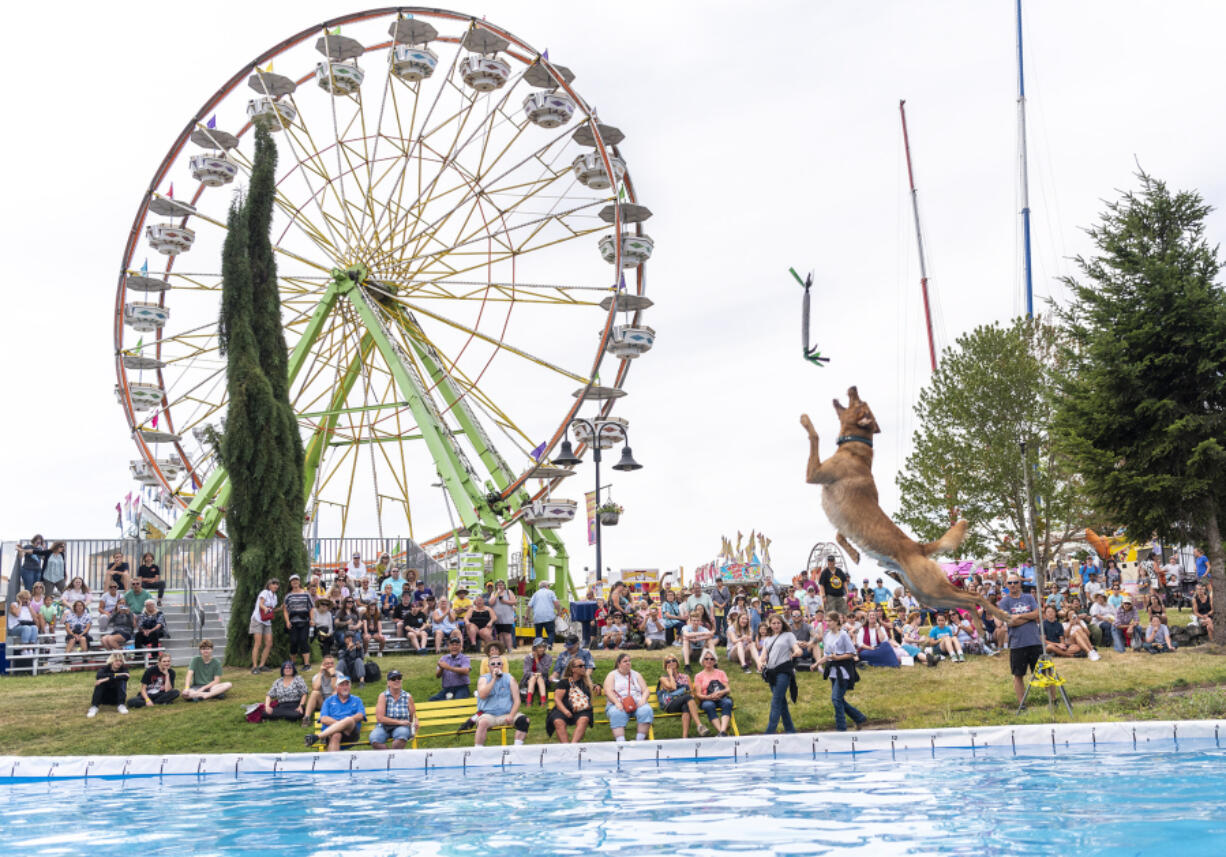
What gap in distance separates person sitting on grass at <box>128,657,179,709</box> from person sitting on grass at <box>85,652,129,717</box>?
0.24 metres

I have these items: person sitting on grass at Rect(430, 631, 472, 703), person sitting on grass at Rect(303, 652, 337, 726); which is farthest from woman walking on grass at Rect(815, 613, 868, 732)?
person sitting on grass at Rect(303, 652, 337, 726)

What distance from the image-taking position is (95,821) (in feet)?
27.5

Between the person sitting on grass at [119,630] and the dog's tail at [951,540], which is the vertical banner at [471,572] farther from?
the dog's tail at [951,540]

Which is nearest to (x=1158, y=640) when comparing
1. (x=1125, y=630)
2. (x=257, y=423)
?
(x=1125, y=630)

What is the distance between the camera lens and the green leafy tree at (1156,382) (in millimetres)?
17953

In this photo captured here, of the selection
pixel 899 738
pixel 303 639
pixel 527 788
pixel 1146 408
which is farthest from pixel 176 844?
pixel 1146 408

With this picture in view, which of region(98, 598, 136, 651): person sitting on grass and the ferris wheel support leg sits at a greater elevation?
the ferris wheel support leg

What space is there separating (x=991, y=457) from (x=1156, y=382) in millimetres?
9454

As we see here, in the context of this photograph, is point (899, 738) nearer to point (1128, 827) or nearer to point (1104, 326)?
point (1128, 827)

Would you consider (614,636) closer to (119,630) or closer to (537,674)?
(537,674)

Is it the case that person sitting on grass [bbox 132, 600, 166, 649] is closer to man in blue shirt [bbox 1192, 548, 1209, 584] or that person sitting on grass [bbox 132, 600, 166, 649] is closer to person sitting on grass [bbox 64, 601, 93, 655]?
person sitting on grass [bbox 64, 601, 93, 655]

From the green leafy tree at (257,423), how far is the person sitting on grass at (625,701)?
741 cm

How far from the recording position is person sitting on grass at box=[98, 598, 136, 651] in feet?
55.0

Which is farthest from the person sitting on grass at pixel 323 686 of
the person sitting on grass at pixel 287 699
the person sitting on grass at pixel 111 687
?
the person sitting on grass at pixel 111 687
